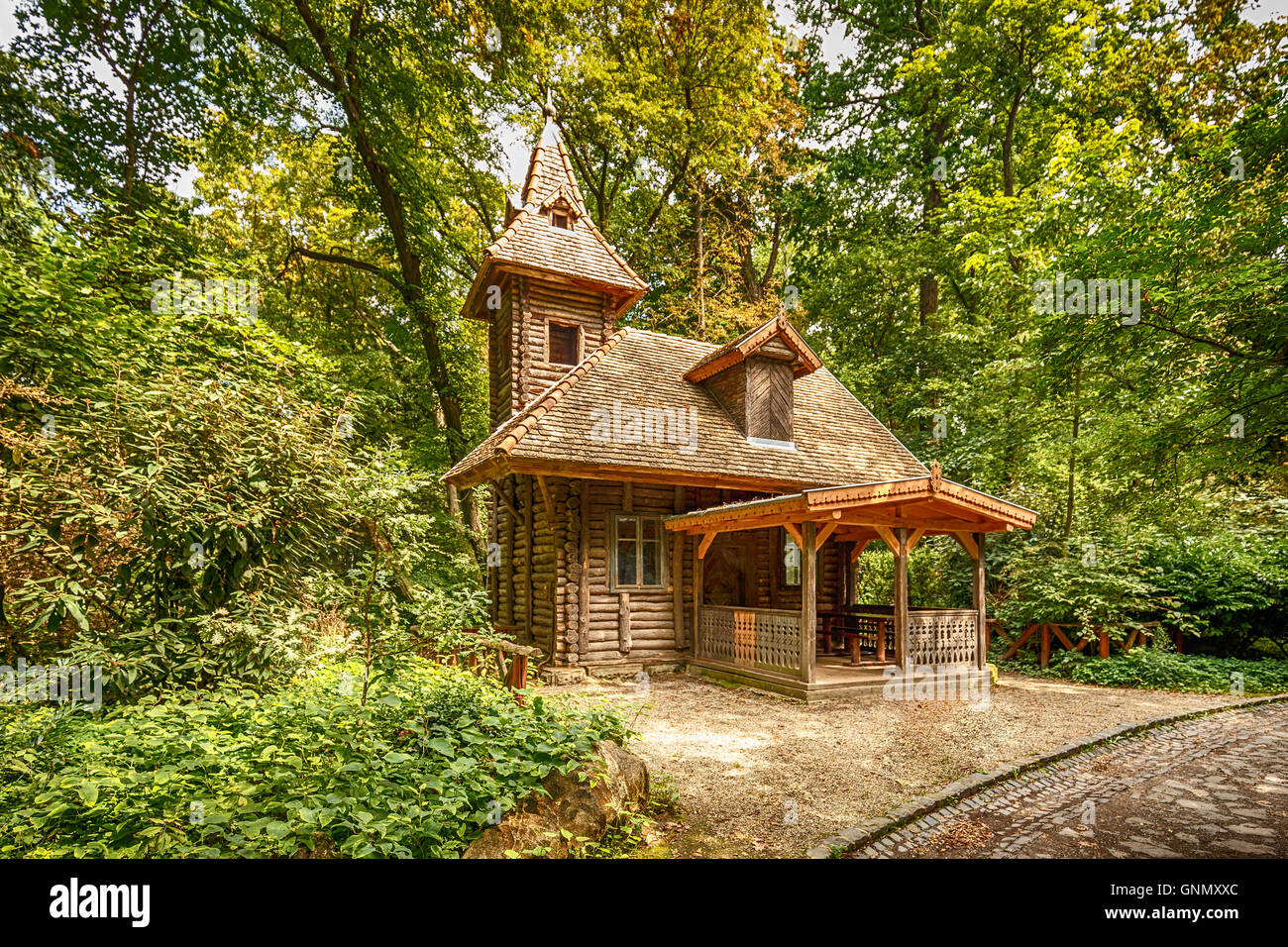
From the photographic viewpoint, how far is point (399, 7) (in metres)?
15.3

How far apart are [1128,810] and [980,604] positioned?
21.4 ft

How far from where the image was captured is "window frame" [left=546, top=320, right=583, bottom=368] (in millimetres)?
13773

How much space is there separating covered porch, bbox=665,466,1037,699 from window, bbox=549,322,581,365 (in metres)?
5.29

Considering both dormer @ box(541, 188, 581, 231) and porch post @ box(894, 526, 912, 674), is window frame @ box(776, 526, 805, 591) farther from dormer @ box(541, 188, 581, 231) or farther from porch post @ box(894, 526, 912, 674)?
dormer @ box(541, 188, 581, 231)

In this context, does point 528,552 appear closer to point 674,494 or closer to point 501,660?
point 674,494

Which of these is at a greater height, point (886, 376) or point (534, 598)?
point (886, 376)

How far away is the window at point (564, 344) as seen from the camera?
14.0 m

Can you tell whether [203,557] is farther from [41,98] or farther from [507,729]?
[41,98]

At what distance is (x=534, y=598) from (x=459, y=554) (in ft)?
27.7

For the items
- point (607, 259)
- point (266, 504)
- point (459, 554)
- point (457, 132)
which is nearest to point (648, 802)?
point (266, 504)

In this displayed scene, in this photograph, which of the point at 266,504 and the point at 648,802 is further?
the point at 266,504

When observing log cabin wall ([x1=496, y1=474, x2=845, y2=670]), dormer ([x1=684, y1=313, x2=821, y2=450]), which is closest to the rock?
log cabin wall ([x1=496, y1=474, x2=845, y2=670])

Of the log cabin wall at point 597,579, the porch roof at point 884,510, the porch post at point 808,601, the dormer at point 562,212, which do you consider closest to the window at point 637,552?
the log cabin wall at point 597,579

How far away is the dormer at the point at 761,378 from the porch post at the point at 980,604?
181 inches
